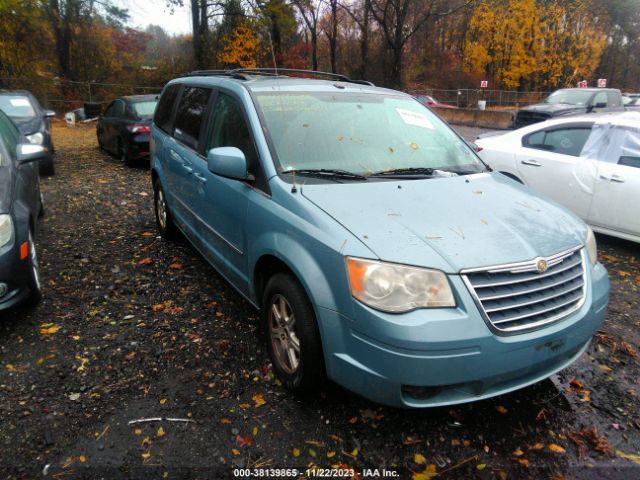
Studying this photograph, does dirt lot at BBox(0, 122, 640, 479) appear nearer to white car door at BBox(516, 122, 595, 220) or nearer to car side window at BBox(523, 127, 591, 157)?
white car door at BBox(516, 122, 595, 220)

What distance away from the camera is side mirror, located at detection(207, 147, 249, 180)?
310 centimetres

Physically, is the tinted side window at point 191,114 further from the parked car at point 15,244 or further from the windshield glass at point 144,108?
the windshield glass at point 144,108

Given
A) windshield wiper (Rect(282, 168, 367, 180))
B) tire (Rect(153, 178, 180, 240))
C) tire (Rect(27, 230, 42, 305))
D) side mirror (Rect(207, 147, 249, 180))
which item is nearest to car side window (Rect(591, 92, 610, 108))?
tire (Rect(153, 178, 180, 240))

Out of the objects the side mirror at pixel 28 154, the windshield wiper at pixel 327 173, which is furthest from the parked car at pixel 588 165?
the side mirror at pixel 28 154

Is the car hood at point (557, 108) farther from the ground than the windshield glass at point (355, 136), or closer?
farther from the ground

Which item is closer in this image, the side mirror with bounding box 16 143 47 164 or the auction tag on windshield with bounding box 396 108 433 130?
the auction tag on windshield with bounding box 396 108 433 130

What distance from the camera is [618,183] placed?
5324mm

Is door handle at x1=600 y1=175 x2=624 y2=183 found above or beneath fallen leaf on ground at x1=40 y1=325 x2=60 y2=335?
above

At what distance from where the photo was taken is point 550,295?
2527 mm

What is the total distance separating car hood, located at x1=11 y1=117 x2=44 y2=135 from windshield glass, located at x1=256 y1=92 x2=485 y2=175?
7770mm

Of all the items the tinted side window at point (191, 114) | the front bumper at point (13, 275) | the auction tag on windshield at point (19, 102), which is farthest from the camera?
the auction tag on windshield at point (19, 102)

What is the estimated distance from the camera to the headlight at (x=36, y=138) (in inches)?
353

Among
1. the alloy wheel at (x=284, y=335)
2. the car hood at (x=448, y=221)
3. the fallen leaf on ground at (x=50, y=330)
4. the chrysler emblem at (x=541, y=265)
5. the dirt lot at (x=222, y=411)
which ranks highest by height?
the car hood at (x=448, y=221)

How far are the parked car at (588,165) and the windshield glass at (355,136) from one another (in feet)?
8.20
